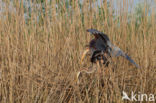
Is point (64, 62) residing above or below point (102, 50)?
below

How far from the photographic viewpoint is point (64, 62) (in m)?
2.10

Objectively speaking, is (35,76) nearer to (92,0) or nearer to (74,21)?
(74,21)

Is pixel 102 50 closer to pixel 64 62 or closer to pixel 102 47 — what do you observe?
pixel 102 47

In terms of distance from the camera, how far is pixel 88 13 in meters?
2.39

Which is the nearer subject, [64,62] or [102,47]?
[102,47]

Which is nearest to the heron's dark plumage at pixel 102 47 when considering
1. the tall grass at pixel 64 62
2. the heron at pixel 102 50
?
the heron at pixel 102 50

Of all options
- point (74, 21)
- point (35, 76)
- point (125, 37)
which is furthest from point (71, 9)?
point (35, 76)

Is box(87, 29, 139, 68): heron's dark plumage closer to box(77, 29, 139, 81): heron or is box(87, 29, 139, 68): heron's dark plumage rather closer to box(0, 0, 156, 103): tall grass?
box(77, 29, 139, 81): heron

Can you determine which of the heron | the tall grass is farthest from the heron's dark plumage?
the tall grass

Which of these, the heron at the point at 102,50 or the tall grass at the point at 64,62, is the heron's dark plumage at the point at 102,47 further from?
the tall grass at the point at 64,62

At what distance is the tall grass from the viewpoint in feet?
5.94

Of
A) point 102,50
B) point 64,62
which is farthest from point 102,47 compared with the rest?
point 64,62

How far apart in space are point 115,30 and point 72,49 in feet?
1.43

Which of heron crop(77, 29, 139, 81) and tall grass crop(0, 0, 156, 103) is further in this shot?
tall grass crop(0, 0, 156, 103)
